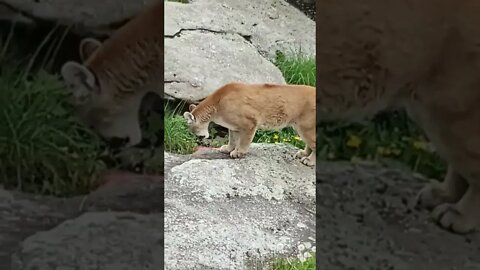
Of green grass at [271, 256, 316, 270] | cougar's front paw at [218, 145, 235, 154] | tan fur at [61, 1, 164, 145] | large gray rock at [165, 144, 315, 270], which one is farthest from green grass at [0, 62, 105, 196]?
green grass at [271, 256, 316, 270]

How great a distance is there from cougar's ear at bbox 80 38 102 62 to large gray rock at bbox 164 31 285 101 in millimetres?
329

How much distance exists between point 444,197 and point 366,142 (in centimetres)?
22

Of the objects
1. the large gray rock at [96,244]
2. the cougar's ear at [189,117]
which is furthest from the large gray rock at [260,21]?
the large gray rock at [96,244]

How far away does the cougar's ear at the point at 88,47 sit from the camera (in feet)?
5.26

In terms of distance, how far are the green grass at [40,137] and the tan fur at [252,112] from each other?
425mm

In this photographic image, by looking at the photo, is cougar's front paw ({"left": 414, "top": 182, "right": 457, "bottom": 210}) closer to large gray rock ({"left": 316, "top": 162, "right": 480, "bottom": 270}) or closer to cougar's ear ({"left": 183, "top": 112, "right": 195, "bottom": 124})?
large gray rock ({"left": 316, "top": 162, "right": 480, "bottom": 270})

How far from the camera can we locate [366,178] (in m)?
1.67

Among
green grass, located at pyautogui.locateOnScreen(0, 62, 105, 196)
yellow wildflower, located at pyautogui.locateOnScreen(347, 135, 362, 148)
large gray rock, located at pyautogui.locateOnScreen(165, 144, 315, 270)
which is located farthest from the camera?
large gray rock, located at pyautogui.locateOnScreen(165, 144, 315, 270)

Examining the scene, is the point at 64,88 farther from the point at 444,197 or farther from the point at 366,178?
the point at 444,197

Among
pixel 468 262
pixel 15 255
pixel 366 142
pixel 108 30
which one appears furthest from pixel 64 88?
pixel 468 262

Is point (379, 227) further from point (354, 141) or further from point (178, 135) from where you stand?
point (178, 135)

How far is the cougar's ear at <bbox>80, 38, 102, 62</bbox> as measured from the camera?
1.60 metres

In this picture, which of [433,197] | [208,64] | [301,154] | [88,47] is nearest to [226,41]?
[208,64]

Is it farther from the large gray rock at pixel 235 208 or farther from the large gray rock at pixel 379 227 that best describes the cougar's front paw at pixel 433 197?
the large gray rock at pixel 235 208
